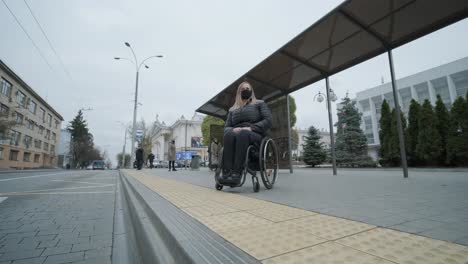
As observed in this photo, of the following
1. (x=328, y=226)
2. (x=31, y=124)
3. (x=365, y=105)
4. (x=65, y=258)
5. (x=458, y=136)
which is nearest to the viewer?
(x=328, y=226)

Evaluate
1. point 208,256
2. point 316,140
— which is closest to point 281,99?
point 208,256

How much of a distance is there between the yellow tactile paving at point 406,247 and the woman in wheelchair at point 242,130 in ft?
7.09

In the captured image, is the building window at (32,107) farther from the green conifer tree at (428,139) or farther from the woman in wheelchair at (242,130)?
the green conifer tree at (428,139)

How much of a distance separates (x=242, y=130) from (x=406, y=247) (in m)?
2.47

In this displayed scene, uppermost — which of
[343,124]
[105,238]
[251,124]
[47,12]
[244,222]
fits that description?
[47,12]

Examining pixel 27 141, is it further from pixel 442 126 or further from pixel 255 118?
pixel 442 126

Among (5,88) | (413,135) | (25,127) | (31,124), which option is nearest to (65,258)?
(413,135)

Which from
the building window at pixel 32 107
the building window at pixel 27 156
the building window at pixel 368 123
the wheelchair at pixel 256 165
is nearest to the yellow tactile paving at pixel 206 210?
the wheelchair at pixel 256 165

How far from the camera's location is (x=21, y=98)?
35.0 meters

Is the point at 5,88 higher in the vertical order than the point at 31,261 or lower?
higher

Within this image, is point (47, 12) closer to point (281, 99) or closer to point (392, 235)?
point (281, 99)

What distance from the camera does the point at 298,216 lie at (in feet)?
5.32

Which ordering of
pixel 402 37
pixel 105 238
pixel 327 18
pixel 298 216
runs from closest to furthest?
pixel 298 216 → pixel 105 238 → pixel 327 18 → pixel 402 37

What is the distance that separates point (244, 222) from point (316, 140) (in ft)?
73.9
